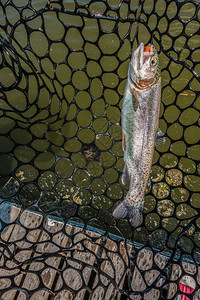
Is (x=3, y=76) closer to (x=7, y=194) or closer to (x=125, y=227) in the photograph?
(x=7, y=194)

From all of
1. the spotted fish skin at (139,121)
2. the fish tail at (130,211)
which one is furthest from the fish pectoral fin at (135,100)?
the fish tail at (130,211)

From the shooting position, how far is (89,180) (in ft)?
12.1

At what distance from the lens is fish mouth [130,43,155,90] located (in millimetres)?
1921

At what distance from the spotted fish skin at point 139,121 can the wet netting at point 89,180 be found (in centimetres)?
43

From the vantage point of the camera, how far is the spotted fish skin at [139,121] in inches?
77.0

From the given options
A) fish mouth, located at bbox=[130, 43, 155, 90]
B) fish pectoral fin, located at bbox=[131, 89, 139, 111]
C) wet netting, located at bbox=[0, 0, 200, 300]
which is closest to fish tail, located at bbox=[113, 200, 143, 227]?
wet netting, located at bbox=[0, 0, 200, 300]

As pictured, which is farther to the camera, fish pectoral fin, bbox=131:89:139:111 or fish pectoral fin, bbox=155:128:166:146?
fish pectoral fin, bbox=155:128:166:146

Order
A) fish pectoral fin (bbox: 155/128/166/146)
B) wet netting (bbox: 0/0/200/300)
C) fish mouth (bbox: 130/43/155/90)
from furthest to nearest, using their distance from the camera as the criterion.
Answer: wet netting (bbox: 0/0/200/300) < fish pectoral fin (bbox: 155/128/166/146) < fish mouth (bbox: 130/43/155/90)

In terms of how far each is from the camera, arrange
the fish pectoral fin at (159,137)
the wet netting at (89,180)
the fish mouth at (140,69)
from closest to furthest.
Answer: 1. the fish mouth at (140,69)
2. the fish pectoral fin at (159,137)
3. the wet netting at (89,180)

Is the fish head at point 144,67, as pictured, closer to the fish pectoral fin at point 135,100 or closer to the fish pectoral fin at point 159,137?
the fish pectoral fin at point 135,100

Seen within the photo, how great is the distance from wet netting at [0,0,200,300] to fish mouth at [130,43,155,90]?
427 mm

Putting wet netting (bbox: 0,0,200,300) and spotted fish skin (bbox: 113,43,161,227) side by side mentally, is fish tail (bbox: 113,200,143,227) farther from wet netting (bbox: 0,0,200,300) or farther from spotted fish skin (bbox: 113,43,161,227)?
wet netting (bbox: 0,0,200,300)

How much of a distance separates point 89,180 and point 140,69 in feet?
6.73

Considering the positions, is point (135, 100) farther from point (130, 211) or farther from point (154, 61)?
point (130, 211)
